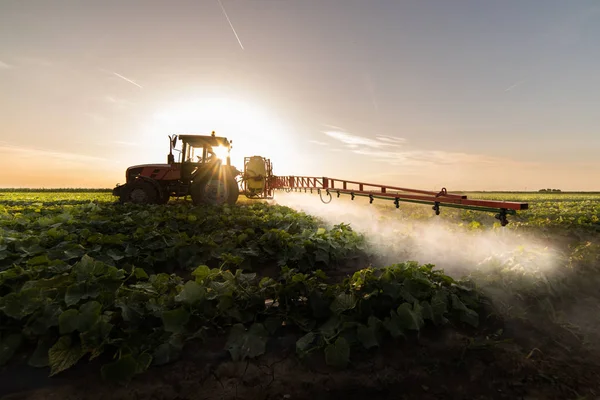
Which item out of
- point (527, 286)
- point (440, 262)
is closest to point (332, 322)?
point (527, 286)

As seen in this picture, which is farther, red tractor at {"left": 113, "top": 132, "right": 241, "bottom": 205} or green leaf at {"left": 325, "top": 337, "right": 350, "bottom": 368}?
red tractor at {"left": 113, "top": 132, "right": 241, "bottom": 205}

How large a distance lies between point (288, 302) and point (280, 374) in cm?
95

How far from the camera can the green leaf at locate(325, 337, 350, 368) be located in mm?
2787

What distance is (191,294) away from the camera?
333 cm

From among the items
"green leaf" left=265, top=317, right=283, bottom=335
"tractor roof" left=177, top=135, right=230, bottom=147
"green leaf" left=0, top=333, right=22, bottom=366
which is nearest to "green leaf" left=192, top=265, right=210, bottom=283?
"green leaf" left=265, top=317, right=283, bottom=335

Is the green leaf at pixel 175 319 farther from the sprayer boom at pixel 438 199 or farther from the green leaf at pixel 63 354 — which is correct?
the sprayer boom at pixel 438 199

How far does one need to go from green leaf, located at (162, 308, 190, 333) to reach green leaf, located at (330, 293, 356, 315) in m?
1.45

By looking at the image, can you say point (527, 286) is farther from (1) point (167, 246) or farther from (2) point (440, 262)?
(1) point (167, 246)

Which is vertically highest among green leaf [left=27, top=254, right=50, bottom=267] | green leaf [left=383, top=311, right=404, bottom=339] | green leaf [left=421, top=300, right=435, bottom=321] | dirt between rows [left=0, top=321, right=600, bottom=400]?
green leaf [left=27, top=254, right=50, bottom=267]

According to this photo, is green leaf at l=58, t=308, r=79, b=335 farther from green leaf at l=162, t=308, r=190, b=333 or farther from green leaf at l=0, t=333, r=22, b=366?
green leaf at l=162, t=308, r=190, b=333

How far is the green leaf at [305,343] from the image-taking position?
289 centimetres

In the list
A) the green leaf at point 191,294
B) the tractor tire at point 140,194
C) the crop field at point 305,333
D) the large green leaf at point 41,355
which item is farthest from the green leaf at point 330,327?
the tractor tire at point 140,194

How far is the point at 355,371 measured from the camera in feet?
9.18

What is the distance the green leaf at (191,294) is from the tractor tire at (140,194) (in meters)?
10.0
